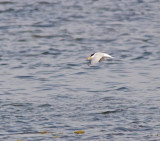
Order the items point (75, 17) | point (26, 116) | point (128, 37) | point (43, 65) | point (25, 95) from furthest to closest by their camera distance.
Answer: point (75, 17) → point (128, 37) → point (43, 65) → point (25, 95) → point (26, 116)

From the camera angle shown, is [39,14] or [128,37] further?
[39,14]

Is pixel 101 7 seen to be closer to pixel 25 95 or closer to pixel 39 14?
pixel 39 14

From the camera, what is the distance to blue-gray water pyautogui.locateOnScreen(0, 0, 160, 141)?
31.6 feet

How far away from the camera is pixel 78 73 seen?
14211 millimetres

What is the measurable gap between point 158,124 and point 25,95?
352cm

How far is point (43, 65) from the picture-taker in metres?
15.1

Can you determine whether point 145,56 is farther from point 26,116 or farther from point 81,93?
point 26,116

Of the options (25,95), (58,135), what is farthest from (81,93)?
(58,135)

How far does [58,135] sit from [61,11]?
16.0 metres

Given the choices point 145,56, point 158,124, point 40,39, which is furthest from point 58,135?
point 40,39

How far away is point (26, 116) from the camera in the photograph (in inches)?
401

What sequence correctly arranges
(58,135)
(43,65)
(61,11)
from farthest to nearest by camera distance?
1. (61,11)
2. (43,65)
3. (58,135)

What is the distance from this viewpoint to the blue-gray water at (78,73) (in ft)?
31.6

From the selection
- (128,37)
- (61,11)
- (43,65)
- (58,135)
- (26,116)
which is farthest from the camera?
(61,11)
